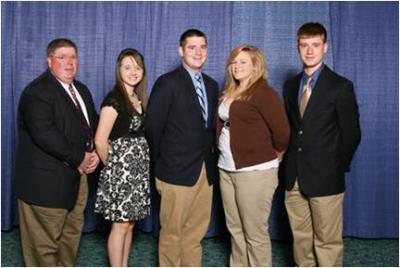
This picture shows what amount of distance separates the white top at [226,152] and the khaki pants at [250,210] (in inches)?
1.0

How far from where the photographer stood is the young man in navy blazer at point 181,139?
2.64 meters

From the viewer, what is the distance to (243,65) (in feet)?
8.53

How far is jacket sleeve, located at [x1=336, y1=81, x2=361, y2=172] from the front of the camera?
2.55 meters

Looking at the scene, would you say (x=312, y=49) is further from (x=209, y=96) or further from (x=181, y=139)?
(x=181, y=139)

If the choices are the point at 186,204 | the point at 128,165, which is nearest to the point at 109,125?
the point at 128,165

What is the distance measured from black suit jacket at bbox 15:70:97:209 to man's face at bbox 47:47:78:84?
0.13 feet

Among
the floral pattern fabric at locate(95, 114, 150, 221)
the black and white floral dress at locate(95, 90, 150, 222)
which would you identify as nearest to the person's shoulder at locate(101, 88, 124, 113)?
the black and white floral dress at locate(95, 90, 150, 222)

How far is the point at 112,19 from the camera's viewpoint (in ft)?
12.2

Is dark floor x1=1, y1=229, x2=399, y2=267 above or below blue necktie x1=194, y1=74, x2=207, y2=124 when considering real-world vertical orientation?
below

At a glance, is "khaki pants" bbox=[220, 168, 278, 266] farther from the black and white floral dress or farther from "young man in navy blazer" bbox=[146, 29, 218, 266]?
the black and white floral dress

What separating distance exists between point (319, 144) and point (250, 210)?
1.71ft

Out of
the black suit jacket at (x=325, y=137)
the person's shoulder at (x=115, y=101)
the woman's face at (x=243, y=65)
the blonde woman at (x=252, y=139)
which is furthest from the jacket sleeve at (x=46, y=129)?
the black suit jacket at (x=325, y=137)

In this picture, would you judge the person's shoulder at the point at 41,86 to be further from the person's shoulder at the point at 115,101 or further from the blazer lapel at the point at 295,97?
the blazer lapel at the point at 295,97

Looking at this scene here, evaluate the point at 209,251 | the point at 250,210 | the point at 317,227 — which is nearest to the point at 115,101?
the point at 250,210
